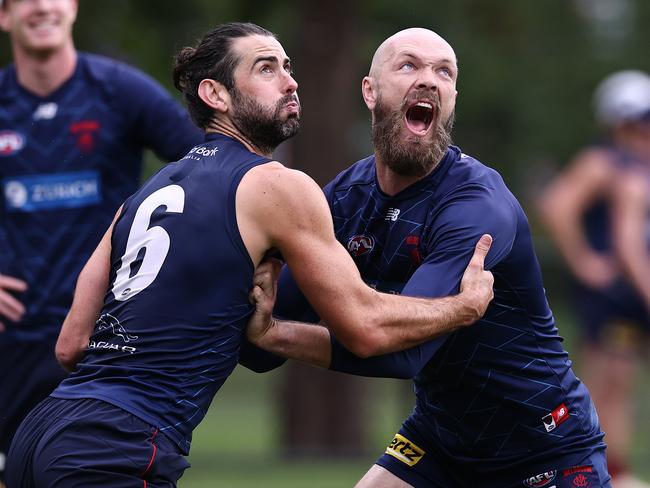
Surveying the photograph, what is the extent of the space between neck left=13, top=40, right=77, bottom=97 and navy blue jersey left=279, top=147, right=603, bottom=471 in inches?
71.0

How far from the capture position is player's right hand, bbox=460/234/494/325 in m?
4.62

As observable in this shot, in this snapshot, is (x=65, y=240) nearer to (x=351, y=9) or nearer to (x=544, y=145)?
(x=351, y=9)

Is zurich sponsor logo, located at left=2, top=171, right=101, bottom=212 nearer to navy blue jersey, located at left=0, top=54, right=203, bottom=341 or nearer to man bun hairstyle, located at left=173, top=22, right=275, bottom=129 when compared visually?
navy blue jersey, located at left=0, top=54, right=203, bottom=341

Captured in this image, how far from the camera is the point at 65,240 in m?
6.13

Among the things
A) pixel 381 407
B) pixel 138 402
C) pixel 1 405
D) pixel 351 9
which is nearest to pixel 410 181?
pixel 138 402

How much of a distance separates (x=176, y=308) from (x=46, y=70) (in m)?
2.32

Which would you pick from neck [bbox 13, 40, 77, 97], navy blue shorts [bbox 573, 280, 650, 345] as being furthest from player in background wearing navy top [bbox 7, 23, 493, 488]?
navy blue shorts [bbox 573, 280, 650, 345]

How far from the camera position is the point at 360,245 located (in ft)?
16.8

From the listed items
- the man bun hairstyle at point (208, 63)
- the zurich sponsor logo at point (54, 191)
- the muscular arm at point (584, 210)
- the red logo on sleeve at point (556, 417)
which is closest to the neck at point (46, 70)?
the zurich sponsor logo at point (54, 191)

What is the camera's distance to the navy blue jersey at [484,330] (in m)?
4.86

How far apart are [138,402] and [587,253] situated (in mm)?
7024

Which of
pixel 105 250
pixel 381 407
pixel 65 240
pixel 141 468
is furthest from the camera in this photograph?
pixel 381 407

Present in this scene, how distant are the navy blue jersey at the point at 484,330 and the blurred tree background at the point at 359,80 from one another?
5753 millimetres

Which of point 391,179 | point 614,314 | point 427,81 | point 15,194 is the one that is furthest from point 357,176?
point 614,314
